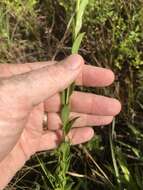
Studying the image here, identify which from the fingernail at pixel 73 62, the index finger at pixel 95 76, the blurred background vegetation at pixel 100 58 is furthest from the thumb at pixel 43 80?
the blurred background vegetation at pixel 100 58

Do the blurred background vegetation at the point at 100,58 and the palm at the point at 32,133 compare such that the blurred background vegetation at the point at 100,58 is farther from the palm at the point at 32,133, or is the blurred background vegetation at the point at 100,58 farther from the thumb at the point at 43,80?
the thumb at the point at 43,80

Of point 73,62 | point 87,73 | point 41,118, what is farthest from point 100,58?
point 73,62

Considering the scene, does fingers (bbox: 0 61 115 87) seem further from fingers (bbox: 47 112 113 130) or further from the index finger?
fingers (bbox: 47 112 113 130)

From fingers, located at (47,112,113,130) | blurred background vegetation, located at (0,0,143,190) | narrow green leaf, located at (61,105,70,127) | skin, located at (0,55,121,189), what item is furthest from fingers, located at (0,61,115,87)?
narrow green leaf, located at (61,105,70,127)

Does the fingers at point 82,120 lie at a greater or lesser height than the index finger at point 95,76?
lesser

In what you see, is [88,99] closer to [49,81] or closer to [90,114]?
[90,114]

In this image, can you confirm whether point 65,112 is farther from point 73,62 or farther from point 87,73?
point 87,73
